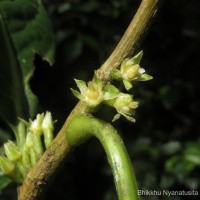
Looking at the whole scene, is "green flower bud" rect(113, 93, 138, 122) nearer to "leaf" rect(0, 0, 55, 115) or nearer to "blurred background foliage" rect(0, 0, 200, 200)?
"leaf" rect(0, 0, 55, 115)

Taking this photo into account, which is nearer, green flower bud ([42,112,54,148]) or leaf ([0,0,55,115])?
green flower bud ([42,112,54,148])

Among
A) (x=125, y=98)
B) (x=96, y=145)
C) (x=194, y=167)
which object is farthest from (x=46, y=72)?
(x=125, y=98)

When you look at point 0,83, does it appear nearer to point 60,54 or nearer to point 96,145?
point 60,54

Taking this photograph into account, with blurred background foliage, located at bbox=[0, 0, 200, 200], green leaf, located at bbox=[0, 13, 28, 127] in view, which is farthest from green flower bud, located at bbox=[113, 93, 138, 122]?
blurred background foliage, located at bbox=[0, 0, 200, 200]

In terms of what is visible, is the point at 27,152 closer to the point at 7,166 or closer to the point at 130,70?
the point at 7,166

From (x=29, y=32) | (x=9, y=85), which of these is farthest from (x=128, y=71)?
(x=29, y=32)
